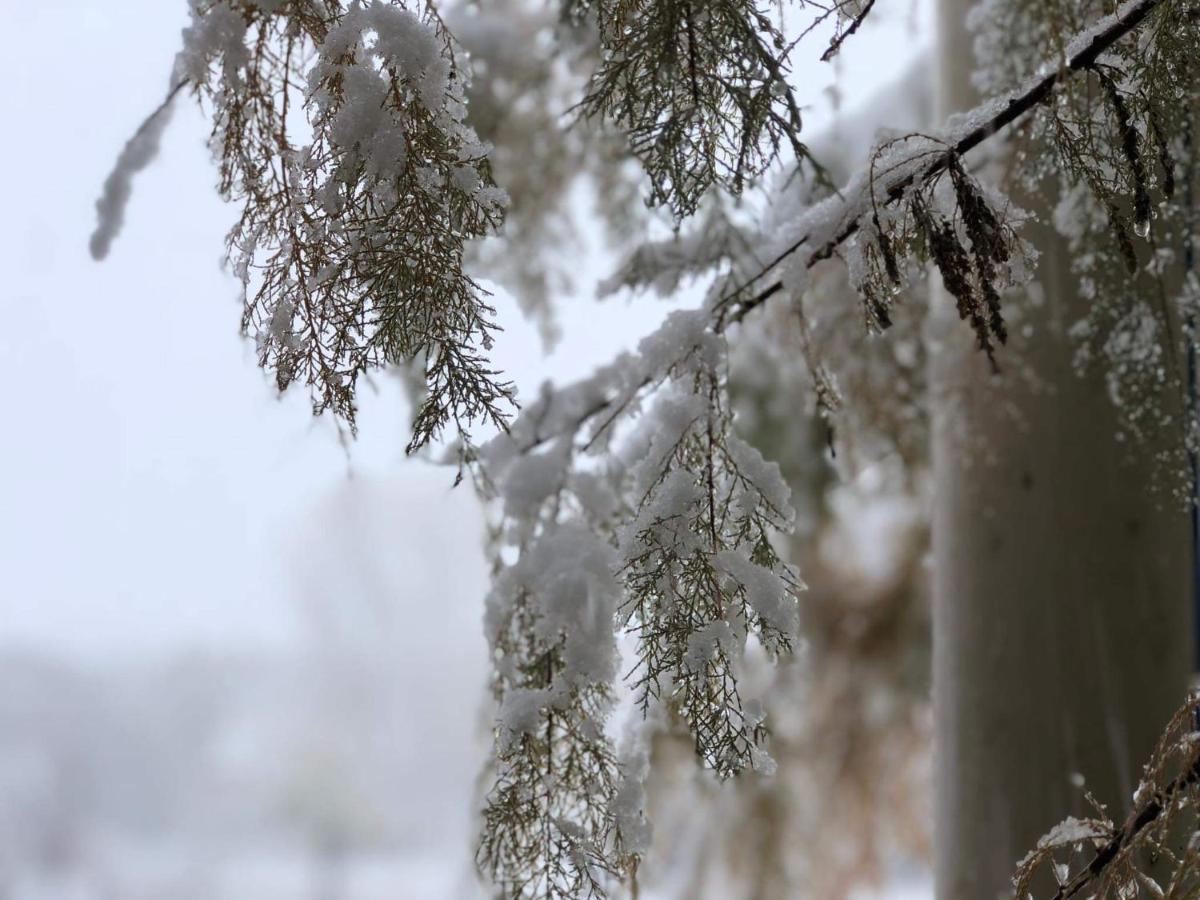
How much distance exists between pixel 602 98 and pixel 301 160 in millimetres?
165

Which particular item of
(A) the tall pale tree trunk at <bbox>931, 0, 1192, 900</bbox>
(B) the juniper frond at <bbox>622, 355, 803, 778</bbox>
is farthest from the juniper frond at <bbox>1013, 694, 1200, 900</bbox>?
(A) the tall pale tree trunk at <bbox>931, 0, 1192, 900</bbox>

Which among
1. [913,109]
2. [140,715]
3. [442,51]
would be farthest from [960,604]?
[140,715]

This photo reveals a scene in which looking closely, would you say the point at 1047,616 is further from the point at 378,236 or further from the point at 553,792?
the point at 378,236

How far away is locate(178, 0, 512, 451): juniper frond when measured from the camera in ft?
1.68

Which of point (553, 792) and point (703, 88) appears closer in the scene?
point (703, 88)

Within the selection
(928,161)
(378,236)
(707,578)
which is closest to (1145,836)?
(707,578)

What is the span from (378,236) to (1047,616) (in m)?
0.73

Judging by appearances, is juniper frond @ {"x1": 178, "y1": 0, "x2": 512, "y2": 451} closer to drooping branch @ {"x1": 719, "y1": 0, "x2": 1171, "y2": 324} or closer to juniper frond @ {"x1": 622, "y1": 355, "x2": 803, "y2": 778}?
juniper frond @ {"x1": 622, "y1": 355, "x2": 803, "y2": 778}

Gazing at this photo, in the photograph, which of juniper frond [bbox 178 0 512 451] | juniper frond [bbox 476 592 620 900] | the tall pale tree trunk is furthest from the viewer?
the tall pale tree trunk

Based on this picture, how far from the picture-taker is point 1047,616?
3.13 ft

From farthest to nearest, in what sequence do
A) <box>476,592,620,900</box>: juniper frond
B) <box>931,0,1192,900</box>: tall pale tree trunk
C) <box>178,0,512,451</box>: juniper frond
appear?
<box>931,0,1192,900</box>: tall pale tree trunk, <box>476,592,620,900</box>: juniper frond, <box>178,0,512,451</box>: juniper frond

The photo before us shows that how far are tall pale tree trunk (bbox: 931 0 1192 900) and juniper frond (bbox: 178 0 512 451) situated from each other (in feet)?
2.11

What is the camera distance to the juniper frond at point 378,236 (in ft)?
1.68

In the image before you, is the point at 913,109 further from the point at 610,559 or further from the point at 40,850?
the point at 40,850
